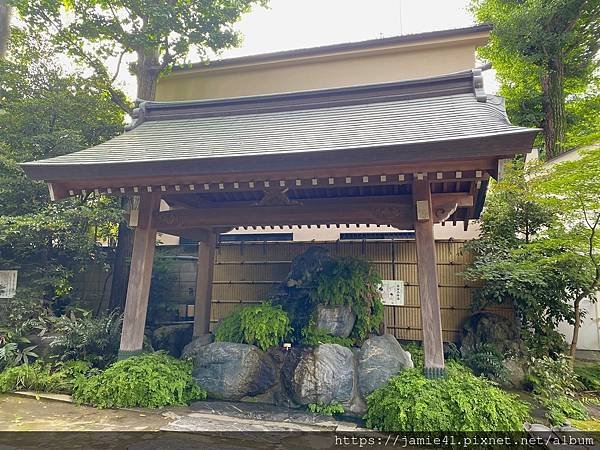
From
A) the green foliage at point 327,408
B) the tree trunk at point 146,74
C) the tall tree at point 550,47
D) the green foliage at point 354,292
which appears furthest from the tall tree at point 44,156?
the tall tree at point 550,47

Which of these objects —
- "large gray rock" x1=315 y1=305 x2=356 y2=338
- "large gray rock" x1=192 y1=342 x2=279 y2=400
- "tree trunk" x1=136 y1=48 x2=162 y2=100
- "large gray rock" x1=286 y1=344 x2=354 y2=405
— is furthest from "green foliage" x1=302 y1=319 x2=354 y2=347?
"tree trunk" x1=136 y1=48 x2=162 y2=100

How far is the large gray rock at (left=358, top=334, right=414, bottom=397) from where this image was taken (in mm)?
4191

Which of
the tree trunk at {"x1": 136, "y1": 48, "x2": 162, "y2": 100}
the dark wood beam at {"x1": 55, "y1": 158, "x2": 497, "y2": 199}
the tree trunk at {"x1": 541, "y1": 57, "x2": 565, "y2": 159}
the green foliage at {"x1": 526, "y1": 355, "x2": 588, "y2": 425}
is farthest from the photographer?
the tree trunk at {"x1": 541, "y1": 57, "x2": 565, "y2": 159}

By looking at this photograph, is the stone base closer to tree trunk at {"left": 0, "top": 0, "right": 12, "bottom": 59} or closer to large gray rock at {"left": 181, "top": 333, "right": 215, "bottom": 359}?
large gray rock at {"left": 181, "top": 333, "right": 215, "bottom": 359}

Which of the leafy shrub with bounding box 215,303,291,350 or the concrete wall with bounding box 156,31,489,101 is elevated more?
the concrete wall with bounding box 156,31,489,101

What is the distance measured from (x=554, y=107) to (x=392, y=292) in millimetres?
8351

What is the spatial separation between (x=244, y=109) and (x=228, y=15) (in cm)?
293

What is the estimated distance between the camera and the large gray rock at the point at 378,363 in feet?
13.8

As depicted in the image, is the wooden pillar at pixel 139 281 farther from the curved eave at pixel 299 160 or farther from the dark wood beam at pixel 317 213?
the curved eave at pixel 299 160

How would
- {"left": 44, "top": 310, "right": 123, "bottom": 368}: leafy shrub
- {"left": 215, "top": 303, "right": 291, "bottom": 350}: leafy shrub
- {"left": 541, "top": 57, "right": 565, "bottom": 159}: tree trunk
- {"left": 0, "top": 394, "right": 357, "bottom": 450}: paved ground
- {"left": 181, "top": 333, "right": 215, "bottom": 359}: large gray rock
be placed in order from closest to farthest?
{"left": 0, "top": 394, "right": 357, "bottom": 450}: paved ground
{"left": 215, "top": 303, "right": 291, "bottom": 350}: leafy shrub
{"left": 181, "top": 333, "right": 215, "bottom": 359}: large gray rock
{"left": 44, "top": 310, "right": 123, "bottom": 368}: leafy shrub
{"left": 541, "top": 57, "right": 565, "bottom": 159}: tree trunk

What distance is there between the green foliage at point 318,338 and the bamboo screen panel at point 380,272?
7.13 feet

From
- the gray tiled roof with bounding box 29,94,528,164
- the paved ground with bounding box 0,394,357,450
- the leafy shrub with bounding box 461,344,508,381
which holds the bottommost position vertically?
the paved ground with bounding box 0,394,357,450

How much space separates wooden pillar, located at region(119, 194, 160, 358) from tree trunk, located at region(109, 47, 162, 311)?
2484 mm

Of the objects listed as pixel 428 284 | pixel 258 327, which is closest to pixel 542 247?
pixel 428 284
